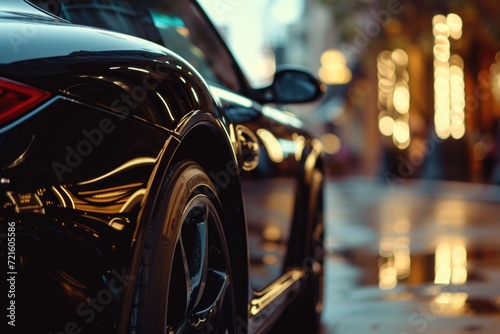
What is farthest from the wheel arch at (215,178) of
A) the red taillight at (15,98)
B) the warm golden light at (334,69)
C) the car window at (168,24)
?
the warm golden light at (334,69)

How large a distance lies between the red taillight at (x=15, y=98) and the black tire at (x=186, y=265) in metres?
0.49

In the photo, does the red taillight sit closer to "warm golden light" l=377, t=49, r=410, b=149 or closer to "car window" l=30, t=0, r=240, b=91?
"car window" l=30, t=0, r=240, b=91

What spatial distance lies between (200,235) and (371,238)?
8.45 meters

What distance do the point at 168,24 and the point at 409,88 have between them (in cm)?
3355

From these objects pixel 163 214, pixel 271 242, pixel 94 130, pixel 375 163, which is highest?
pixel 94 130

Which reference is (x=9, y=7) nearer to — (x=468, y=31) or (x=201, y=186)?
(x=201, y=186)

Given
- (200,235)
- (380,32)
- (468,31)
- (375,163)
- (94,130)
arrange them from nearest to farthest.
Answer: (94,130) < (200,235) < (380,32) < (468,31) < (375,163)

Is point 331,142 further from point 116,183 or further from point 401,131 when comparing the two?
point 116,183

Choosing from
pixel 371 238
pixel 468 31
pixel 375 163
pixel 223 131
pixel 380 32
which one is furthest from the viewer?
pixel 375 163

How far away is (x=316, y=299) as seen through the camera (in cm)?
534

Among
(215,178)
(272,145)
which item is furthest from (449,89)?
(215,178)

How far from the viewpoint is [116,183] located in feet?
7.47

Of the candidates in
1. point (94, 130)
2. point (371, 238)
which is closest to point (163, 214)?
point (94, 130)

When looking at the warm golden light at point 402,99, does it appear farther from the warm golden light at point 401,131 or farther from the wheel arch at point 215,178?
the wheel arch at point 215,178
